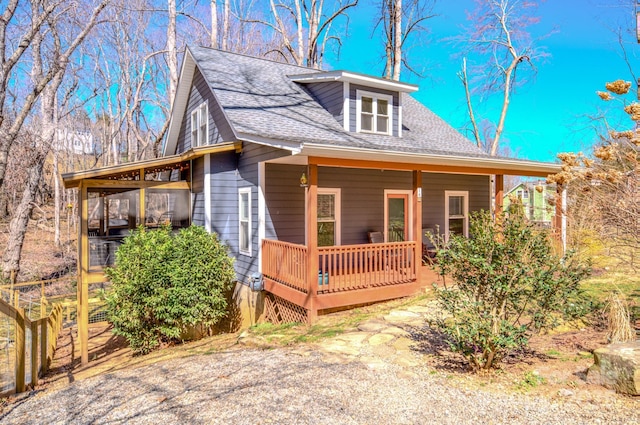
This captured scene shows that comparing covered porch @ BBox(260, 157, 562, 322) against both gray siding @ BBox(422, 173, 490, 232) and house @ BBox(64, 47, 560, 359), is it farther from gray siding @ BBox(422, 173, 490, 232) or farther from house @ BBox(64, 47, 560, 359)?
gray siding @ BBox(422, 173, 490, 232)

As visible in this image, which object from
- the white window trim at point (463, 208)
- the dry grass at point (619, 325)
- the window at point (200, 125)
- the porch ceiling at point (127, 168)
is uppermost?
the window at point (200, 125)

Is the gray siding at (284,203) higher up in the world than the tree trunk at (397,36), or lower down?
lower down

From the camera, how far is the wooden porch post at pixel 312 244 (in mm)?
6973

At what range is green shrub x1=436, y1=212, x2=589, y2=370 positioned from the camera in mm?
4180

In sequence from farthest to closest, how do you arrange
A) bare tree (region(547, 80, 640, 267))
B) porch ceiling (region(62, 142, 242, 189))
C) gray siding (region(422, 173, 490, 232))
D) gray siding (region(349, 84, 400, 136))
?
1. gray siding (region(422, 173, 490, 232))
2. gray siding (region(349, 84, 400, 136))
3. porch ceiling (region(62, 142, 242, 189))
4. bare tree (region(547, 80, 640, 267))

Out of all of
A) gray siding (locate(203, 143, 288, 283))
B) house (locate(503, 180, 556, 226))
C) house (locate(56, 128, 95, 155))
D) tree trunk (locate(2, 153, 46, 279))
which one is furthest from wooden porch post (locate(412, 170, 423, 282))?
house (locate(56, 128, 95, 155))

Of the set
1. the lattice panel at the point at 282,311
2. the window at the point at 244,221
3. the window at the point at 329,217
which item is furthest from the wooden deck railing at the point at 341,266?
the window at the point at 329,217

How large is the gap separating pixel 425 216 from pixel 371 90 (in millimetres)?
3993

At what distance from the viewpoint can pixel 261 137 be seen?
7242 mm

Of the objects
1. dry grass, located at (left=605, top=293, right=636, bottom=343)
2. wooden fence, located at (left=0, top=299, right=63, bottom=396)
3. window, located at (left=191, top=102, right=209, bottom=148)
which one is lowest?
wooden fence, located at (left=0, top=299, right=63, bottom=396)

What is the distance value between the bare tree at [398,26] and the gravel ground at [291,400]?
16.7 meters

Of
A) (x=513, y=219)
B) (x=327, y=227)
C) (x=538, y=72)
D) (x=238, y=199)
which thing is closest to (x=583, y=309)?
(x=513, y=219)

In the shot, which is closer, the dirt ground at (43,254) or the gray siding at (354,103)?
the gray siding at (354,103)

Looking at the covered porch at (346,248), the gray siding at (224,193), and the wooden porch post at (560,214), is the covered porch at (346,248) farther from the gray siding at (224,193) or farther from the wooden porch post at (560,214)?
the gray siding at (224,193)
